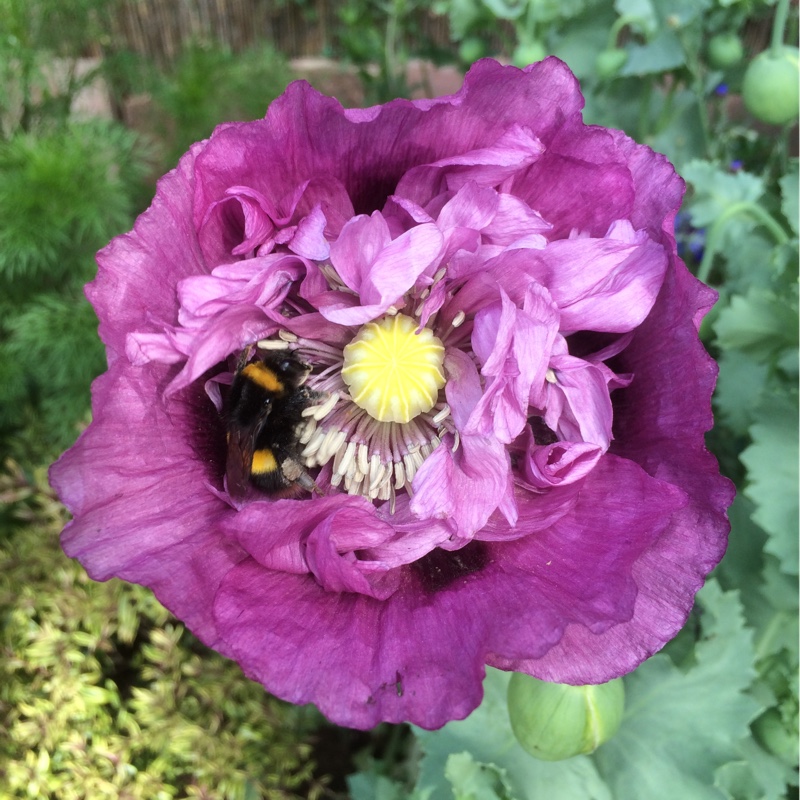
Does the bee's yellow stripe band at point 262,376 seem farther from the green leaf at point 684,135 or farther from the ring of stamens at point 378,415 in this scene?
the green leaf at point 684,135

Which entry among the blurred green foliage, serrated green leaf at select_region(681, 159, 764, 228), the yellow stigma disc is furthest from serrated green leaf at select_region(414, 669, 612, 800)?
serrated green leaf at select_region(681, 159, 764, 228)

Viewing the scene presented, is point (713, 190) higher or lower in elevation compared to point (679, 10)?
lower

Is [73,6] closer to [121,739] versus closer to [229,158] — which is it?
[229,158]

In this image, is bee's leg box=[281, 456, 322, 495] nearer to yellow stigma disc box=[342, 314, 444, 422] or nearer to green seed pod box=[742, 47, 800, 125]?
yellow stigma disc box=[342, 314, 444, 422]

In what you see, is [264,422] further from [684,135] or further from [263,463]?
[684,135]

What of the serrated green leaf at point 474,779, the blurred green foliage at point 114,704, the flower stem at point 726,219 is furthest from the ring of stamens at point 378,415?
the blurred green foliage at point 114,704

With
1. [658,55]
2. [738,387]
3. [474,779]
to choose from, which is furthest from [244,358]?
[658,55]
